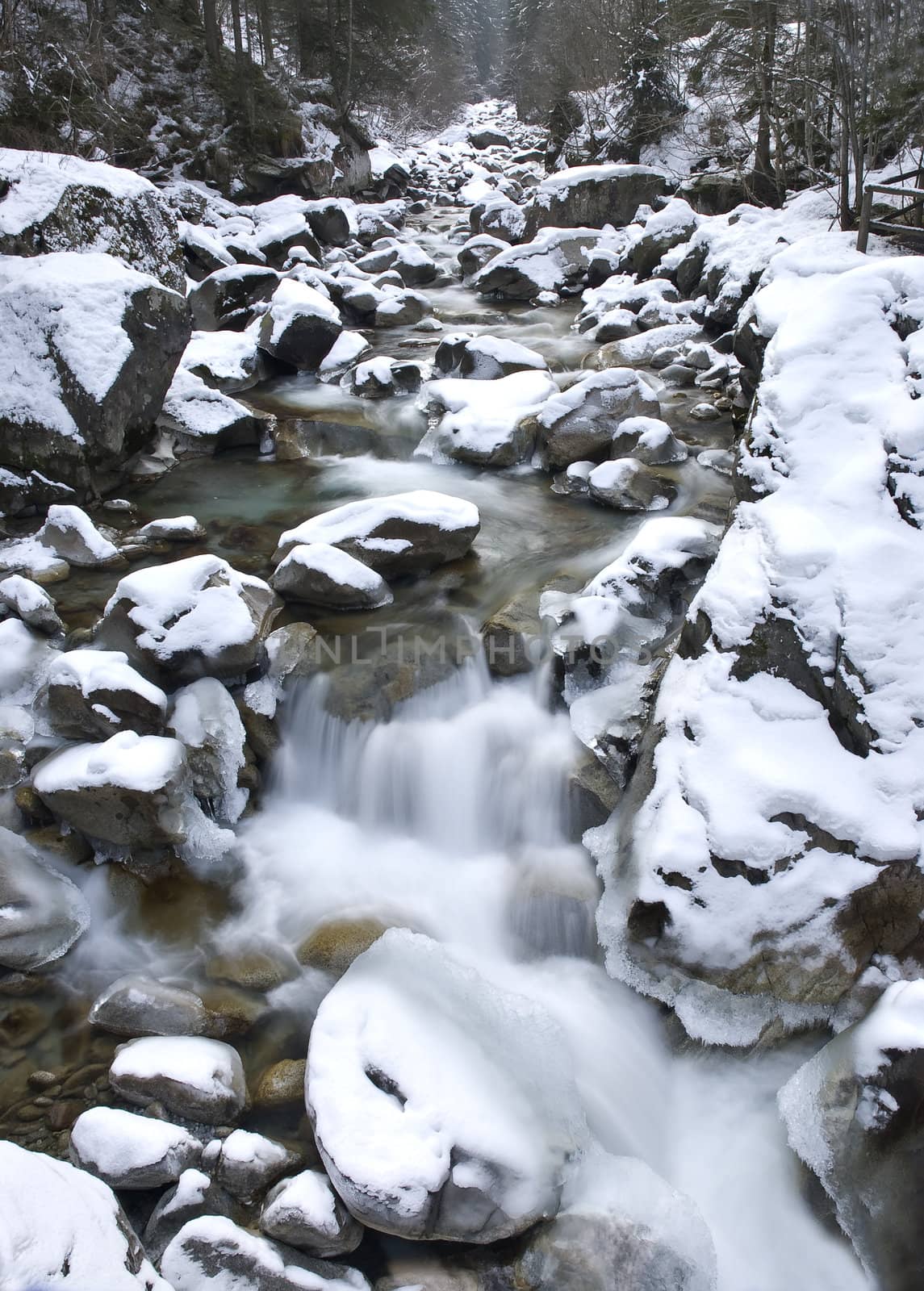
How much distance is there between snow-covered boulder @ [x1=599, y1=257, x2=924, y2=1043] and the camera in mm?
3143

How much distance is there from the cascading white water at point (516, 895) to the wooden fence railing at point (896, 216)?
6.07m

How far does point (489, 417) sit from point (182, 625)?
4178mm

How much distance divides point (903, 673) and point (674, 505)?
3.62 m

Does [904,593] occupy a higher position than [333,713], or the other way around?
[904,593]

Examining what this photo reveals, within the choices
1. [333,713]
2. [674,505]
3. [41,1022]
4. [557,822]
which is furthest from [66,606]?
[674,505]

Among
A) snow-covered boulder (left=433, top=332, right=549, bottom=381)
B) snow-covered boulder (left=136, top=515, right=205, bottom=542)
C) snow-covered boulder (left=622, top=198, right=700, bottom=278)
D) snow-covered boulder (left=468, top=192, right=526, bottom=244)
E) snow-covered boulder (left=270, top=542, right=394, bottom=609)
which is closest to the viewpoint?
snow-covered boulder (left=270, top=542, right=394, bottom=609)

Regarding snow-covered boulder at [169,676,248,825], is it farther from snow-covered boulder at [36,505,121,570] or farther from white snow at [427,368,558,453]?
white snow at [427,368,558,453]

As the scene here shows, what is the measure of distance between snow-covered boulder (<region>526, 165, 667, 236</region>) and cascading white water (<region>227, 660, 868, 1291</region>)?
45.1 ft

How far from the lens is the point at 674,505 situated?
6680mm

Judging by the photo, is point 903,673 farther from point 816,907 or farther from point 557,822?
point 557,822

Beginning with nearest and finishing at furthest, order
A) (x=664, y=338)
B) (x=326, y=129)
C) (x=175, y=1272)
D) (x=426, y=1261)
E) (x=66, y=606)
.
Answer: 1. (x=175, y=1272)
2. (x=426, y=1261)
3. (x=66, y=606)
4. (x=664, y=338)
5. (x=326, y=129)

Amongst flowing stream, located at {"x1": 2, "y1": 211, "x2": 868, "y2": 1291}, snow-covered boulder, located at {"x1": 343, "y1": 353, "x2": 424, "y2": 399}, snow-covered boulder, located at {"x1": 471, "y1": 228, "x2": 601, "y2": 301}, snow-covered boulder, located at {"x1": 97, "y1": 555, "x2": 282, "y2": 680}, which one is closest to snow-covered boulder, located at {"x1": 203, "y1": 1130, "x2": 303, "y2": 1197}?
flowing stream, located at {"x1": 2, "y1": 211, "x2": 868, "y2": 1291}

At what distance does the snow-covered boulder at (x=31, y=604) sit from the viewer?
5094 mm

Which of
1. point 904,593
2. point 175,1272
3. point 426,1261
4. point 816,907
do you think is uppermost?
point 904,593
